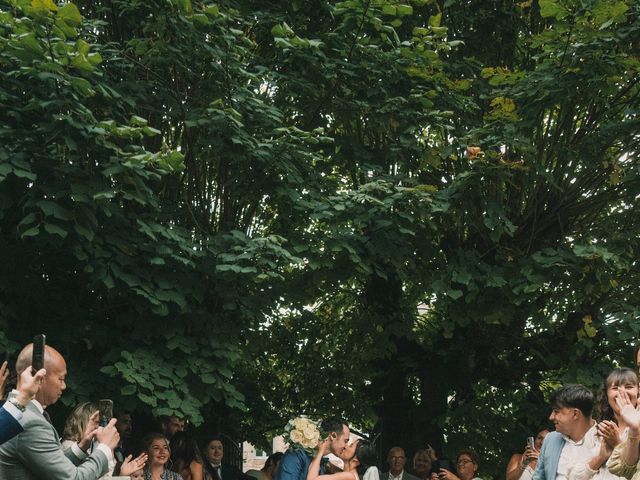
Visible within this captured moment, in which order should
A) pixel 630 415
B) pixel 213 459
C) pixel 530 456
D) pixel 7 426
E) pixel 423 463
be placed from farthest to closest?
1. pixel 423 463
2. pixel 213 459
3. pixel 530 456
4. pixel 630 415
5. pixel 7 426

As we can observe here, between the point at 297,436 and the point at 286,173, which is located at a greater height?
the point at 286,173

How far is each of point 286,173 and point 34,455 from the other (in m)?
5.69

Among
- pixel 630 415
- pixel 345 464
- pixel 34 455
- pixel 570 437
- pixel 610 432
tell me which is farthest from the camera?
pixel 345 464

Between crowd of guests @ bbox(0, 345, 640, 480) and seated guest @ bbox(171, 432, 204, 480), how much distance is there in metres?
0.01

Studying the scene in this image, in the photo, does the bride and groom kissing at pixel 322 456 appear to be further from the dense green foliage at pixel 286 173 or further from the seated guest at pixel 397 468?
the seated guest at pixel 397 468

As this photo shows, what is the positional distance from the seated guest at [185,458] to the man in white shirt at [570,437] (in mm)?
4126

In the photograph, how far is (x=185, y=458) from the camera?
33.3 ft

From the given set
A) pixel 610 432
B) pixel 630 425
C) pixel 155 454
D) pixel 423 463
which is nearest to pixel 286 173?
pixel 155 454

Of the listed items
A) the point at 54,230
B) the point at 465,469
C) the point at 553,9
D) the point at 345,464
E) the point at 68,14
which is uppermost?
the point at 553,9

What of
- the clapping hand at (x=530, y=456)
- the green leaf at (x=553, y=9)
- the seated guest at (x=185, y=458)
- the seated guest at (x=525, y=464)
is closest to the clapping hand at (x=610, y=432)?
the clapping hand at (x=530, y=456)

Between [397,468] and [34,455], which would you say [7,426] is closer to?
[34,455]

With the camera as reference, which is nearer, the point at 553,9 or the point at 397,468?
the point at 553,9

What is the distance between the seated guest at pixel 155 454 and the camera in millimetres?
9320

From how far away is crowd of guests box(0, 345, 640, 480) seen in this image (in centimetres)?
476
